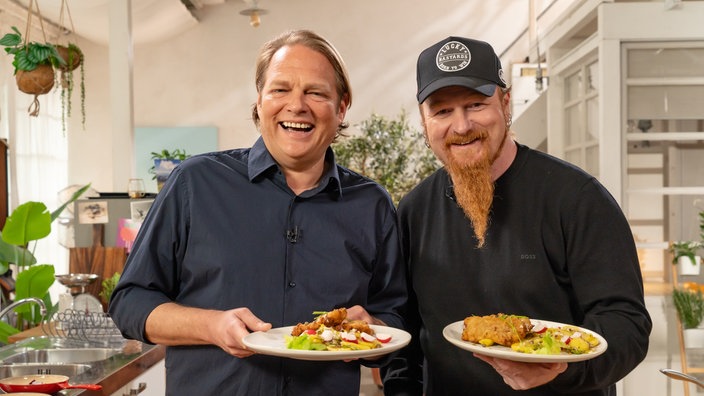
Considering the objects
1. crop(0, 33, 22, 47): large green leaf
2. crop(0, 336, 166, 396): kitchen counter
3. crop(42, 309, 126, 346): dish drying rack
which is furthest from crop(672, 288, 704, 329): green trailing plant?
crop(0, 33, 22, 47): large green leaf

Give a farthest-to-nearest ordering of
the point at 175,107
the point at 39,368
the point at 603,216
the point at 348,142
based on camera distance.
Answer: the point at 175,107
the point at 348,142
the point at 39,368
the point at 603,216

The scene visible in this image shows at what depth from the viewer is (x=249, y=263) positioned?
1907mm

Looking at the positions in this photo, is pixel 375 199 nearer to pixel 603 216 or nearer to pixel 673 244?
pixel 603 216

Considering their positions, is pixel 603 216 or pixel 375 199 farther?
pixel 375 199

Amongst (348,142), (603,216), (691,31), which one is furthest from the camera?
(348,142)

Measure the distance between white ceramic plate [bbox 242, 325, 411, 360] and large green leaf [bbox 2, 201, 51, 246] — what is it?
336 cm

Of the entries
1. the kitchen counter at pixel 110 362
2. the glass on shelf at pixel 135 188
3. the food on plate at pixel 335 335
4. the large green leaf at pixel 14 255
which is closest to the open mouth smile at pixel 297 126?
the food on plate at pixel 335 335

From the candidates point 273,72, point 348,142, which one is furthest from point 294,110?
point 348,142

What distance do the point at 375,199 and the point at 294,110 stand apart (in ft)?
1.05

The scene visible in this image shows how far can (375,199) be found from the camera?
2070mm

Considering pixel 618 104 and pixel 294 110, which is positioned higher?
pixel 618 104

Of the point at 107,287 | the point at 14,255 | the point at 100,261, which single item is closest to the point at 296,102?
the point at 107,287

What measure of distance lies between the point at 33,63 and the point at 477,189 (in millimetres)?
4114

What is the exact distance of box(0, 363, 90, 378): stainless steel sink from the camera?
3029 mm
